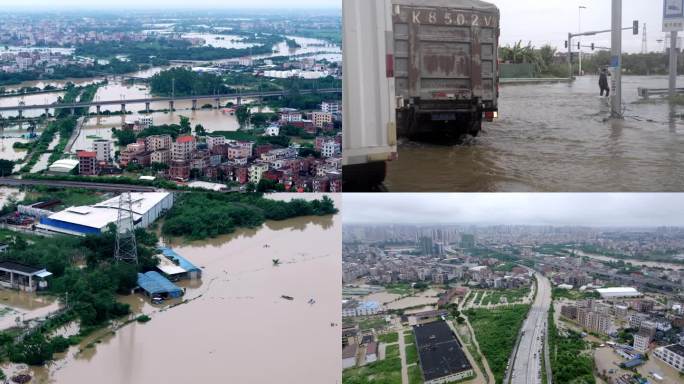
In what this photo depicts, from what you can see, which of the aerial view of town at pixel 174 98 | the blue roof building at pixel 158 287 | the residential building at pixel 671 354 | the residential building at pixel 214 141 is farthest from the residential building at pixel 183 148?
the residential building at pixel 671 354

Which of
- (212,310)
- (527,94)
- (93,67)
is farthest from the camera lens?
(93,67)

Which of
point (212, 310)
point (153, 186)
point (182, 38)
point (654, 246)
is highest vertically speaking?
point (182, 38)

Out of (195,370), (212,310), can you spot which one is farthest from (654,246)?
(212,310)

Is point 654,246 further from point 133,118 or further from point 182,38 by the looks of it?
point 182,38

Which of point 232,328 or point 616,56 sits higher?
point 616,56

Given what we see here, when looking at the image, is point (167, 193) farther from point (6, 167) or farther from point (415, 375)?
point (415, 375)

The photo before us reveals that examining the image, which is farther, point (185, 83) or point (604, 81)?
point (185, 83)

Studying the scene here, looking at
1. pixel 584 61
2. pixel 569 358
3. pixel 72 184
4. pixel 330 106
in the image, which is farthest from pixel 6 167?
pixel 569 358
